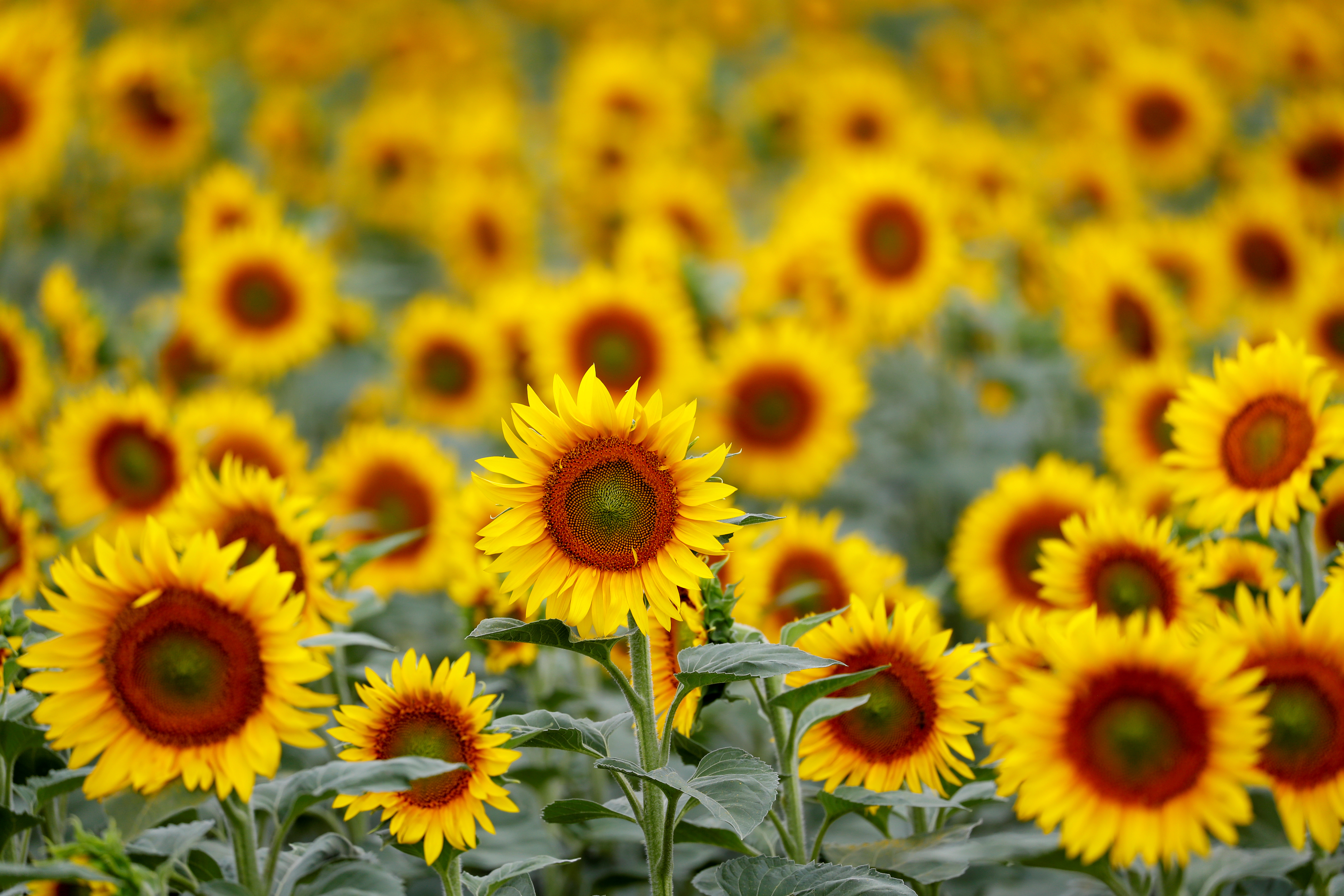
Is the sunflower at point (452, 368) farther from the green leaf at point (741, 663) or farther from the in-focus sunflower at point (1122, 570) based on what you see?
the green leaf at point (741, 663)

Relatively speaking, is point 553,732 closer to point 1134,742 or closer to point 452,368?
point 1134,742

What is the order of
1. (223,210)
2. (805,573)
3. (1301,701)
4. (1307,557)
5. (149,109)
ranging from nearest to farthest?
(1301,701), (1307,557), (805,573), (223,210), (149,109)

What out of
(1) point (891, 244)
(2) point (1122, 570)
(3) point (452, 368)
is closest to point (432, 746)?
(2) point (1122, 570)

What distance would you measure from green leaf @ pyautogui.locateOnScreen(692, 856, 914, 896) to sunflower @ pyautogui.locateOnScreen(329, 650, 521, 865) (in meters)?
0.32

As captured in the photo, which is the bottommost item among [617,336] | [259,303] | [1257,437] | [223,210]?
[1257,437]

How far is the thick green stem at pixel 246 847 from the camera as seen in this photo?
4.92 ft

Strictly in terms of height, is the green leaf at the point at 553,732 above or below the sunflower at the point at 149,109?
below

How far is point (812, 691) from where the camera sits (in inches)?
58.1

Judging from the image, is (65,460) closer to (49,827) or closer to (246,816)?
(49,827)

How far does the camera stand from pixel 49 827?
1.69m

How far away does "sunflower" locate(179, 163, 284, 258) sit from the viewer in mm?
3902

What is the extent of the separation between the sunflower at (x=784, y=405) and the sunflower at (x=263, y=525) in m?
1.66

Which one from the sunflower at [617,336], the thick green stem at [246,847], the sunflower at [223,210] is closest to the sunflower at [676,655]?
the thick green stem at [246,847]

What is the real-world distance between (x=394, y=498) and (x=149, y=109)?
8.03 feet
